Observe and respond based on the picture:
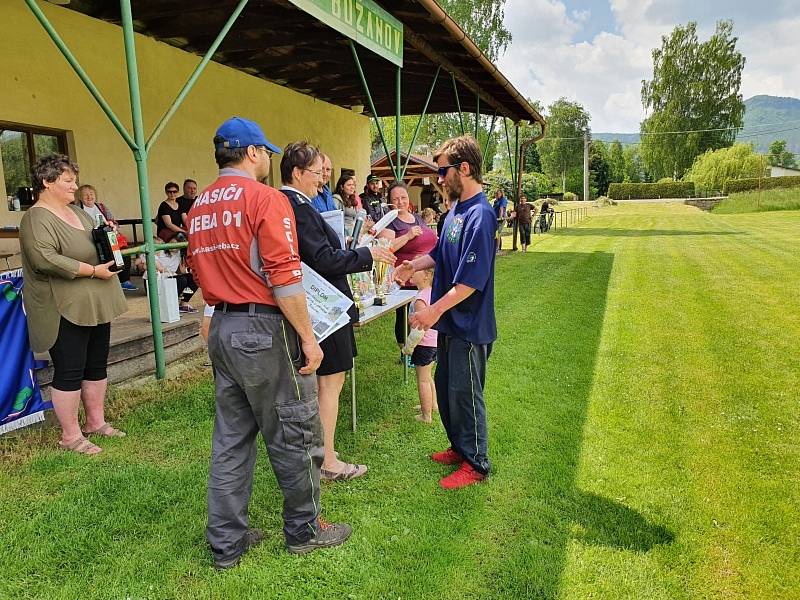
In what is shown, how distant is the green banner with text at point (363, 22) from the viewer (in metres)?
5.09

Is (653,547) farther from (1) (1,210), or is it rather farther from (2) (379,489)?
(1) (1,210)

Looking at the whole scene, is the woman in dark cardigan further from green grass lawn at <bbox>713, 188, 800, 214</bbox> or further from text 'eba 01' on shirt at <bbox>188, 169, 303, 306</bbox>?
green grass lawn at <bbox>713, 188, 800, 214</bbox>

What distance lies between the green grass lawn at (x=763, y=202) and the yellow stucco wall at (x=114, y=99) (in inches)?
1302

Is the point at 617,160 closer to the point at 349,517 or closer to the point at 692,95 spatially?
the point at 692,95

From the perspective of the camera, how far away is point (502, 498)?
2965 millimetres

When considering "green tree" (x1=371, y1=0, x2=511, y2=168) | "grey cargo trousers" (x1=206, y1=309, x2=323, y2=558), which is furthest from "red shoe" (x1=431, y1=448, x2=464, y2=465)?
"green tree" (x1=371, y1=0, x2=511, y2=168)

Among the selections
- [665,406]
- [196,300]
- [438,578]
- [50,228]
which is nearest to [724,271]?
[665,406]

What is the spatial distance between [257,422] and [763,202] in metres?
39.6

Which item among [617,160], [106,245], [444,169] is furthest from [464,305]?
[617,160]

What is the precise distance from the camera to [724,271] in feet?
36.8

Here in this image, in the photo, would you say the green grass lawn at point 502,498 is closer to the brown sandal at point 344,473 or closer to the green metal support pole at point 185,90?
the brown sandal at point 344,473

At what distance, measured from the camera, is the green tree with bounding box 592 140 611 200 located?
7312cm

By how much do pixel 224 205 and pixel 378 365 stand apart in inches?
135

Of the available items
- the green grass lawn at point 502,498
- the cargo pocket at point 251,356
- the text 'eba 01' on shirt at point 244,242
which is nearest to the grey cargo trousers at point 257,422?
the cargo pocket at point 251,356
